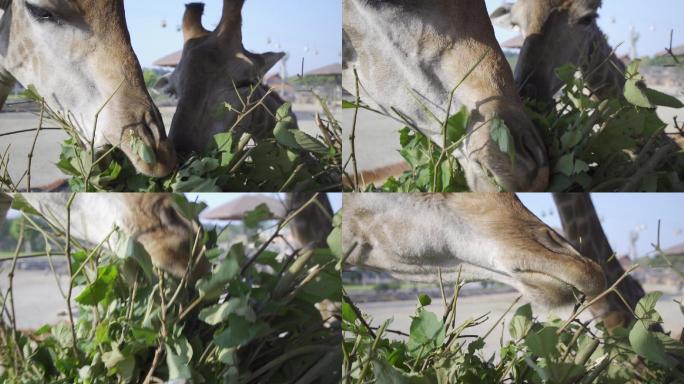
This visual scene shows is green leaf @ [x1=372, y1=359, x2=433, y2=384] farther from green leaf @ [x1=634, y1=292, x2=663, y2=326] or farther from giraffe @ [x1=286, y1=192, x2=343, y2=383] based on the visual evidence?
green leaf @ [x1=634, y1=292, x2=663, y2=326]

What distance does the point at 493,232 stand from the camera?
0.63 m

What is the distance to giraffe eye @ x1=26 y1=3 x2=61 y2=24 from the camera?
0.67m

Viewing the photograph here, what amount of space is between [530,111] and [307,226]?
0.73ft

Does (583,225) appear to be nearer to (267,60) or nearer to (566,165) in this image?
(566,165)

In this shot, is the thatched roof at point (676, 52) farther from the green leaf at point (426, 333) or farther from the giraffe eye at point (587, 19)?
the green leaf at point (426, 333)

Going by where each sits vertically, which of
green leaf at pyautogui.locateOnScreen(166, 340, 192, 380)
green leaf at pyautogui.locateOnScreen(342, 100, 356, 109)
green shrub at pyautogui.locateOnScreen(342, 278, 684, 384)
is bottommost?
green shrub at pyautogui.locateOnScreen(342, 278, 684, 384)

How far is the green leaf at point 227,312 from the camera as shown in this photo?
1.84ft

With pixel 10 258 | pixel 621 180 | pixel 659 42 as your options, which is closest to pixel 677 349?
pixel 621 180

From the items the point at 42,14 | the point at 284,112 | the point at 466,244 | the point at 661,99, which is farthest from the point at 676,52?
the point at 42,14

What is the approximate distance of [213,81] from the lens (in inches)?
25.9

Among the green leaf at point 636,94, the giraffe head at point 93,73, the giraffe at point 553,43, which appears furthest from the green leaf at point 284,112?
the green leaf at point 636,94

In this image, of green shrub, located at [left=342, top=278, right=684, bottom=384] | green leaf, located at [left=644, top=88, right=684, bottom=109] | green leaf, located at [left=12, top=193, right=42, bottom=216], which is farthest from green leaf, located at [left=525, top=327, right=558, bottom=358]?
green leaf, located at [left=12, top=193, right=42, bottom=216]

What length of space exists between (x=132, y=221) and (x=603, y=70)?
44cm

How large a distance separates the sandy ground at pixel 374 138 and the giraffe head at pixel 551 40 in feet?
0.39
